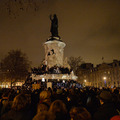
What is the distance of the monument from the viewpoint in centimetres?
3215

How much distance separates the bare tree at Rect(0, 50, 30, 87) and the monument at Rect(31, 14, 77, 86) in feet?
31.7

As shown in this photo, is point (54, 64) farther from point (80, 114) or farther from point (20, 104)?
point (80, 114)

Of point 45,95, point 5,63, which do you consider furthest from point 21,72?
point 45,95

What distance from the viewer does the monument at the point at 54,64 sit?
105ft

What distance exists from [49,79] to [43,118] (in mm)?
29766

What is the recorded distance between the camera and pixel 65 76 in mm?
32688

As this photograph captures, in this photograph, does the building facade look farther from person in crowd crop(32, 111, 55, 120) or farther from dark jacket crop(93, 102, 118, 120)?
person in crowd crop(32, 111, 55, 120)

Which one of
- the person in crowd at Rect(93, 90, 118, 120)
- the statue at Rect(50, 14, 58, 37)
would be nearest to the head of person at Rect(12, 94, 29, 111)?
the person in crowd at Rect(93, 90, 118, 120)

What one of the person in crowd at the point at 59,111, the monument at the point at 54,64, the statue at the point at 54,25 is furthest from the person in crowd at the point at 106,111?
the statue at the point at 54,25

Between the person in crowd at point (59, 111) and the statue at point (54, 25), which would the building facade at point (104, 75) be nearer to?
the statue at point (54, 25)

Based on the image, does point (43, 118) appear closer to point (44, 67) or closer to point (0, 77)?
point (44, 67)

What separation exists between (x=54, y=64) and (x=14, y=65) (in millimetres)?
13367

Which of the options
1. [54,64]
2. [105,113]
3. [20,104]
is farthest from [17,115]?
[54,64]

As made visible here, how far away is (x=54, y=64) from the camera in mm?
35438
